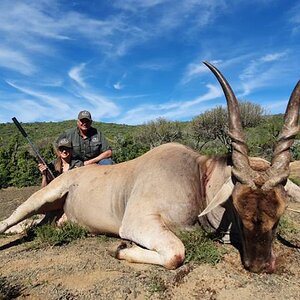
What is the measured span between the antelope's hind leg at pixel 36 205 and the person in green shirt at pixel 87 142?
1649mm

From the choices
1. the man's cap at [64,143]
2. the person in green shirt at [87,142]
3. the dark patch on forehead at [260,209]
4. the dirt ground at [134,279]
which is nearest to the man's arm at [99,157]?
the person in green shirt at [87,142]

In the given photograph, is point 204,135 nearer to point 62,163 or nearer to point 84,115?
point 84,115

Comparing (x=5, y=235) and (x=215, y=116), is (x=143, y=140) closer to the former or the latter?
(x=215, y=116)

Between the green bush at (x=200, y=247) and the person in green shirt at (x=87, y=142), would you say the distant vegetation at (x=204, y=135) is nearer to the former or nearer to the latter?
the person in green shirt at (x=87, y=142)

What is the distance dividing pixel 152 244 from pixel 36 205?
2.56m

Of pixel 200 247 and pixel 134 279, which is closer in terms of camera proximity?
Answer: pixel 134 279

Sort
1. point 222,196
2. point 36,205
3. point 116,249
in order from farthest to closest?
point 36,205 < point 116,249 < point 222,196

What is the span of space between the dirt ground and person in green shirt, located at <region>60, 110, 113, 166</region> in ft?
11.4

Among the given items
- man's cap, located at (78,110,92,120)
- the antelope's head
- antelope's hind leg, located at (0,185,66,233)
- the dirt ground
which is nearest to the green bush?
the dirt ground

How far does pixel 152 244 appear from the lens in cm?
420

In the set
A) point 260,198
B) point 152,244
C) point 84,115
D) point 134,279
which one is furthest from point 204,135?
point 134,279

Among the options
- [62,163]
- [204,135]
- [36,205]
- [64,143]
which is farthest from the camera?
[204,135]

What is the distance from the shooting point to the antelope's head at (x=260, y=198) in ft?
12.2

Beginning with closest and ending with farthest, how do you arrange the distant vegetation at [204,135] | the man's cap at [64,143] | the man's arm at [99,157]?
the man's cap at [64,143] → the man's arm at [99,157] → the distant vegetation at [204,135]
